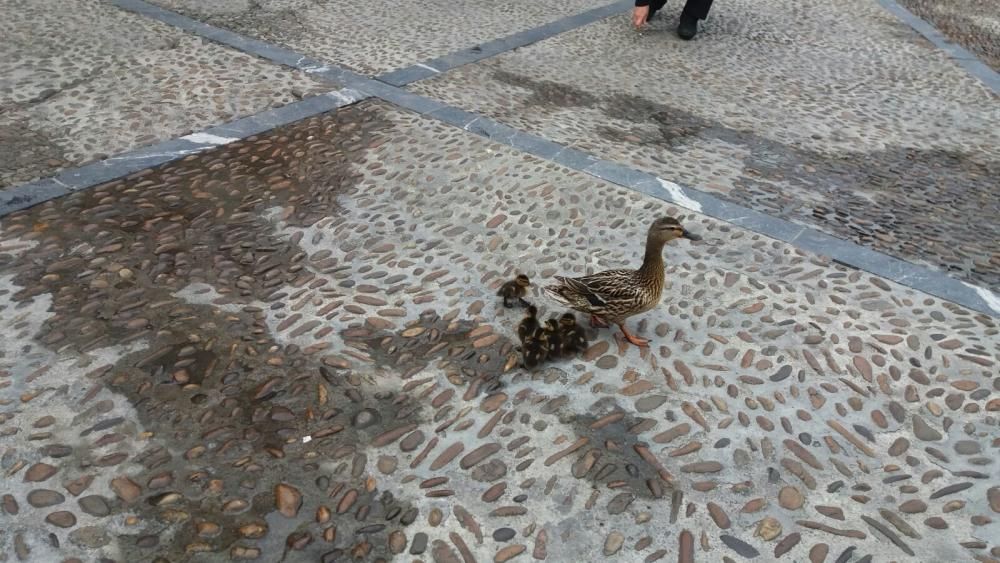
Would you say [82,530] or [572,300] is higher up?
[572,300]

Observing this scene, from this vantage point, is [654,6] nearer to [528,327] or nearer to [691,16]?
[691,16]

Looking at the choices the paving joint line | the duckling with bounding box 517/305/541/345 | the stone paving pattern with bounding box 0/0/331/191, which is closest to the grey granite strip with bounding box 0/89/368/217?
the paving joint line

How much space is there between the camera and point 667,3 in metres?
11.3

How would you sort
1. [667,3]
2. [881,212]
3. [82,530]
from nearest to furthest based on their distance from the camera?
[82,530] → [881,212] → [667,3]

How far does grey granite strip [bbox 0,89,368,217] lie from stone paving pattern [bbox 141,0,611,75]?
96 cm

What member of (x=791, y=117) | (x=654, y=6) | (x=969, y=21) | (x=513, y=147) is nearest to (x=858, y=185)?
(x=791, y=117)

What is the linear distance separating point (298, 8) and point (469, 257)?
6.04 meters

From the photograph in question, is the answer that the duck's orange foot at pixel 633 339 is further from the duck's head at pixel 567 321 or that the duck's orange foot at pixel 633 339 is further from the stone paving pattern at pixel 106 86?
the stone paving pattern at pixel 106 86

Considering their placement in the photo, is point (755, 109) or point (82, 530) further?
point (755, 109)

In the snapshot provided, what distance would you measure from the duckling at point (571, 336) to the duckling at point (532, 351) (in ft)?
0.47

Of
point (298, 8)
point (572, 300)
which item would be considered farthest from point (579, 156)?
point (298, 8)

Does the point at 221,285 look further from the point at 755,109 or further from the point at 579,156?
the point at 755,109

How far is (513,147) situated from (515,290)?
7.06ft

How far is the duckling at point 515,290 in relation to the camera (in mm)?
4629
